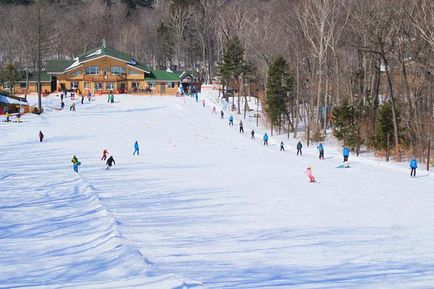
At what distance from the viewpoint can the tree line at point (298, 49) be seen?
39219 millimetres

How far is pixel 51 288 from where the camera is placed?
1236 centimetres

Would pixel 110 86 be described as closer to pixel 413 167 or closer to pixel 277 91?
pixel 277 91

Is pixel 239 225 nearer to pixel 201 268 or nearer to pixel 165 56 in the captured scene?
pixel 201 268

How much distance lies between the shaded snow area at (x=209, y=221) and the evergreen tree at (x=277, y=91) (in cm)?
1315

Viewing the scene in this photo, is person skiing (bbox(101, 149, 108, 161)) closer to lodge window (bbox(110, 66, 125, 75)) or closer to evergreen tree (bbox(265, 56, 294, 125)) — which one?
evergreen tree (bbox(265, 56, 294, 125))

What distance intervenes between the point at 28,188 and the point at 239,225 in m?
10.7

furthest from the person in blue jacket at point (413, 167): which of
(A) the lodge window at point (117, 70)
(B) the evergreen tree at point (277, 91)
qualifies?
(A) the lodge window at point (117, 70)

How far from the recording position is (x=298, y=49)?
175 feet

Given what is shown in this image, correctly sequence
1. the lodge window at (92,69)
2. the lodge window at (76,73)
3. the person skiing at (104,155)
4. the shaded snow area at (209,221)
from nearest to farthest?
the shaded snow area at (209,221) < the person skiing at (104,155) < the lodge window at (76,73) < the lodge window at (92,69)

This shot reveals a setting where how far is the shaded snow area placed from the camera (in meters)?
13.4

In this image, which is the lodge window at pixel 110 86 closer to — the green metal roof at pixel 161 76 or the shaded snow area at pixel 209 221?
the green metal roof at pixel 161 76

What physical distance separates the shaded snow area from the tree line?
6.92m

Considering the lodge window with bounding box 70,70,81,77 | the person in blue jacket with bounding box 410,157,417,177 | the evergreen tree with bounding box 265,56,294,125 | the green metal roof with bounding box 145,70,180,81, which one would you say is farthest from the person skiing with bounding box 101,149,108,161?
the green metal roof with bounding box 145,70,180,81

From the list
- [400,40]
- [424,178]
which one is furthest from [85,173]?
[400,40]
